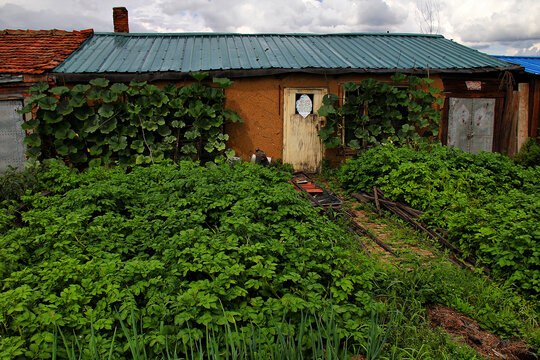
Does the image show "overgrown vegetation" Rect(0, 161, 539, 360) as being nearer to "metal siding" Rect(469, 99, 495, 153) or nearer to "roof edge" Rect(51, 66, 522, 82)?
"roof edge" Rect(51, 66, 522, 82)

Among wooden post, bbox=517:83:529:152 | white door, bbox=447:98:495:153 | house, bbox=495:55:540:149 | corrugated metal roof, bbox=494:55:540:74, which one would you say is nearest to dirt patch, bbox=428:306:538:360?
white door, bbox=447:98:495:153

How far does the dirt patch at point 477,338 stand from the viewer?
10.2 feet

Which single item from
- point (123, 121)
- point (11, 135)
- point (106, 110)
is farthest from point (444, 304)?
point (11, 135)

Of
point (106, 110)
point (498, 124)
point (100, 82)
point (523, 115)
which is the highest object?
point (100, 82)

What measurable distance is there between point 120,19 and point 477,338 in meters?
13.1

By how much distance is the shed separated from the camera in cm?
930

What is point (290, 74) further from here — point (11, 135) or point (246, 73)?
point (11, 135)

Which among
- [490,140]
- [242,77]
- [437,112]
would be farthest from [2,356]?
[490,140]

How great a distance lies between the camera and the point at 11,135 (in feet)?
29.3

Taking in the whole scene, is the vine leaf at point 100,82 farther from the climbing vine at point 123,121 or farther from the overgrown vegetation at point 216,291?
the overgrown vegetation at point 216,291

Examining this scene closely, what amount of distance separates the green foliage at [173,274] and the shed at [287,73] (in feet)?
16.9

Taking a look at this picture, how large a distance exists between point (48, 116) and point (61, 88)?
0.72 meters

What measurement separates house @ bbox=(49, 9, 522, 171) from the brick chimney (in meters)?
0.80

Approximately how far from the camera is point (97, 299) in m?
2.89
